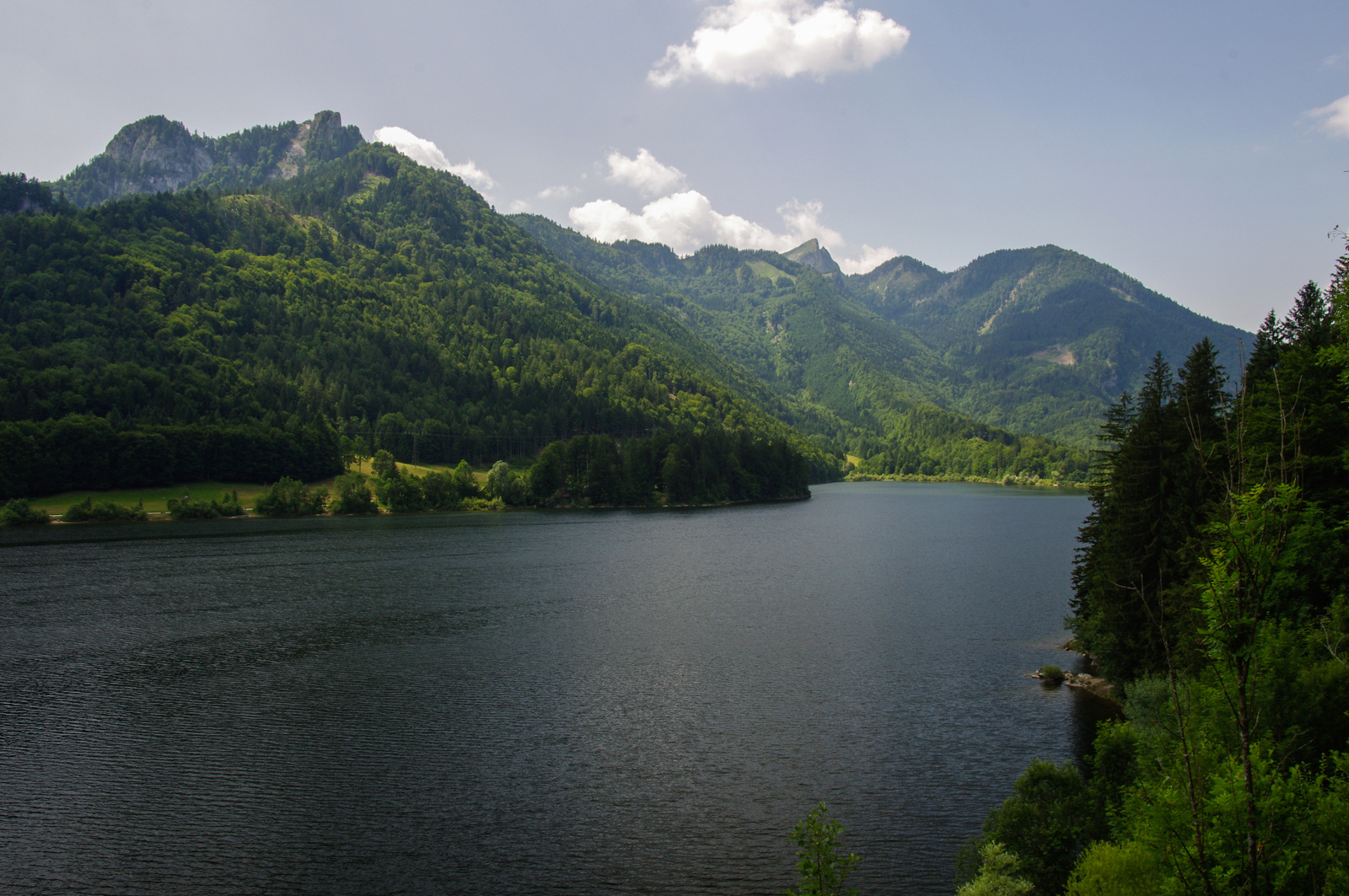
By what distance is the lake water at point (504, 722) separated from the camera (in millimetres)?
26156

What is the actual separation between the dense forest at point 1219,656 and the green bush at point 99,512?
431 ft

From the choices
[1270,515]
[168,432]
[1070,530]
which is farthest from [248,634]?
[1070,530]

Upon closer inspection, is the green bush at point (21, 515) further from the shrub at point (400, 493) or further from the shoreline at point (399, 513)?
the shrub at point (400, 493)

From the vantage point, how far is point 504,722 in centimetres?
3881

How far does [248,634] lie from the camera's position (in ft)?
181

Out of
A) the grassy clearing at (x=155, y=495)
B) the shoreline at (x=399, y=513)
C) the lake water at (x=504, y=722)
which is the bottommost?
the lake water at (x=504, y=722)

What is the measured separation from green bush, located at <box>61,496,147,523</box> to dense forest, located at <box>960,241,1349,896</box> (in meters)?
131

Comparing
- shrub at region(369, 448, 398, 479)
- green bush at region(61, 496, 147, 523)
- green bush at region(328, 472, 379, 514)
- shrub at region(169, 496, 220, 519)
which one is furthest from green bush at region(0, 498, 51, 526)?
shrub at region(369, 448, 398, 479)

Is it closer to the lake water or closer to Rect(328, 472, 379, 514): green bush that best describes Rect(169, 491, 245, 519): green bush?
Rect(328, 472, 379, 514): green bush

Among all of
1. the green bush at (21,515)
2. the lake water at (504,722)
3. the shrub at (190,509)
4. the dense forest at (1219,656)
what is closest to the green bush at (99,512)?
the green bush at (21,515)

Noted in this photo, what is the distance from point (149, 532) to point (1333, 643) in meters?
126

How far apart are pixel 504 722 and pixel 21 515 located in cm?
11065

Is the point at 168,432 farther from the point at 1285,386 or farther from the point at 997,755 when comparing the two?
the point at 1285,386

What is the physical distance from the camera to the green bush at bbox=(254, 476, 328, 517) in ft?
→ 431
